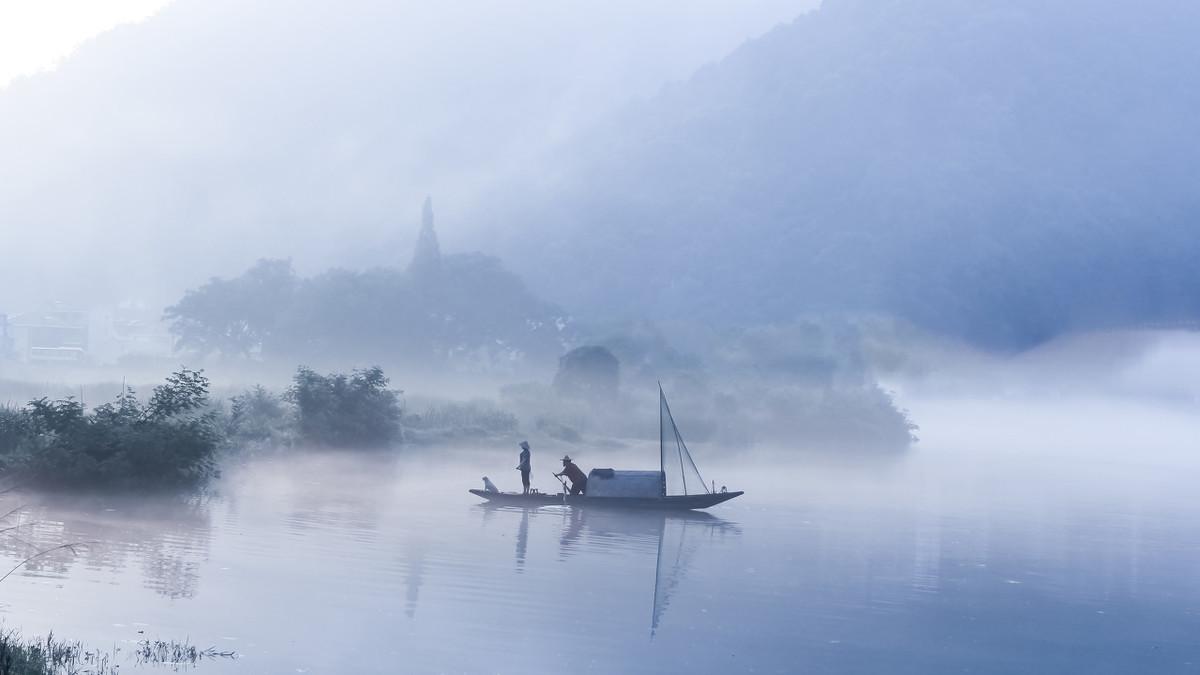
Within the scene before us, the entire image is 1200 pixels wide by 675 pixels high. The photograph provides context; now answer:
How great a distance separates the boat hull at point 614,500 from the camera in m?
41.0

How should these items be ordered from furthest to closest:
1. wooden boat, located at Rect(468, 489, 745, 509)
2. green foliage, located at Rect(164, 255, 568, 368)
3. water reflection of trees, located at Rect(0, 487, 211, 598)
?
green foliage, located at Rect(164, 255, 568, 368), wooden boat, located at Rect(468, 489, 745, 509), water reflection of trees, located at Rect(0, 487, 211, 598)

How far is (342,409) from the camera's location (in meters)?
59.8

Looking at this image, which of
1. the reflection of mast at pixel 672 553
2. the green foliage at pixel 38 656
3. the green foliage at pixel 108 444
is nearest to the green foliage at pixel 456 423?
the green foliage at pixel 108 444

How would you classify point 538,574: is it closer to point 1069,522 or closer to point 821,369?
point 1069,522

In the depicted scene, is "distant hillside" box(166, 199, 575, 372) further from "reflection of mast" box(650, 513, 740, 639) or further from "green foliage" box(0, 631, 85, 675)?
"green foliage" box(0, 631, 85, 675)

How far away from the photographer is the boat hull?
1614 inches

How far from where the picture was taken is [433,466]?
194 feet

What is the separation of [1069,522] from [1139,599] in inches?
715

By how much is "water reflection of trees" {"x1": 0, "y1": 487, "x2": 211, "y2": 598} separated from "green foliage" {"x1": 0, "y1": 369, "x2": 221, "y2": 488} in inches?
28.6

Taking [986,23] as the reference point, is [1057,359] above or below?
below

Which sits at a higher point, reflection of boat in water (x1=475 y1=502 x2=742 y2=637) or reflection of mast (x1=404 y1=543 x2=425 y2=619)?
reflection of boat in water (x1=475 y1=502 x2=742 y2=637)

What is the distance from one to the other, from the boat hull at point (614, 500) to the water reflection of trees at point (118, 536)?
859 cm

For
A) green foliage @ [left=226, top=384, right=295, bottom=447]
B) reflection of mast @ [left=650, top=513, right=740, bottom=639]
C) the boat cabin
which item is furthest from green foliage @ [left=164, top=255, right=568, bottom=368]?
reflection of mast @ [left=650, top=513, right=740, bottom=639]

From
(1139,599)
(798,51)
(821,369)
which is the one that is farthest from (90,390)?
(798,51)
